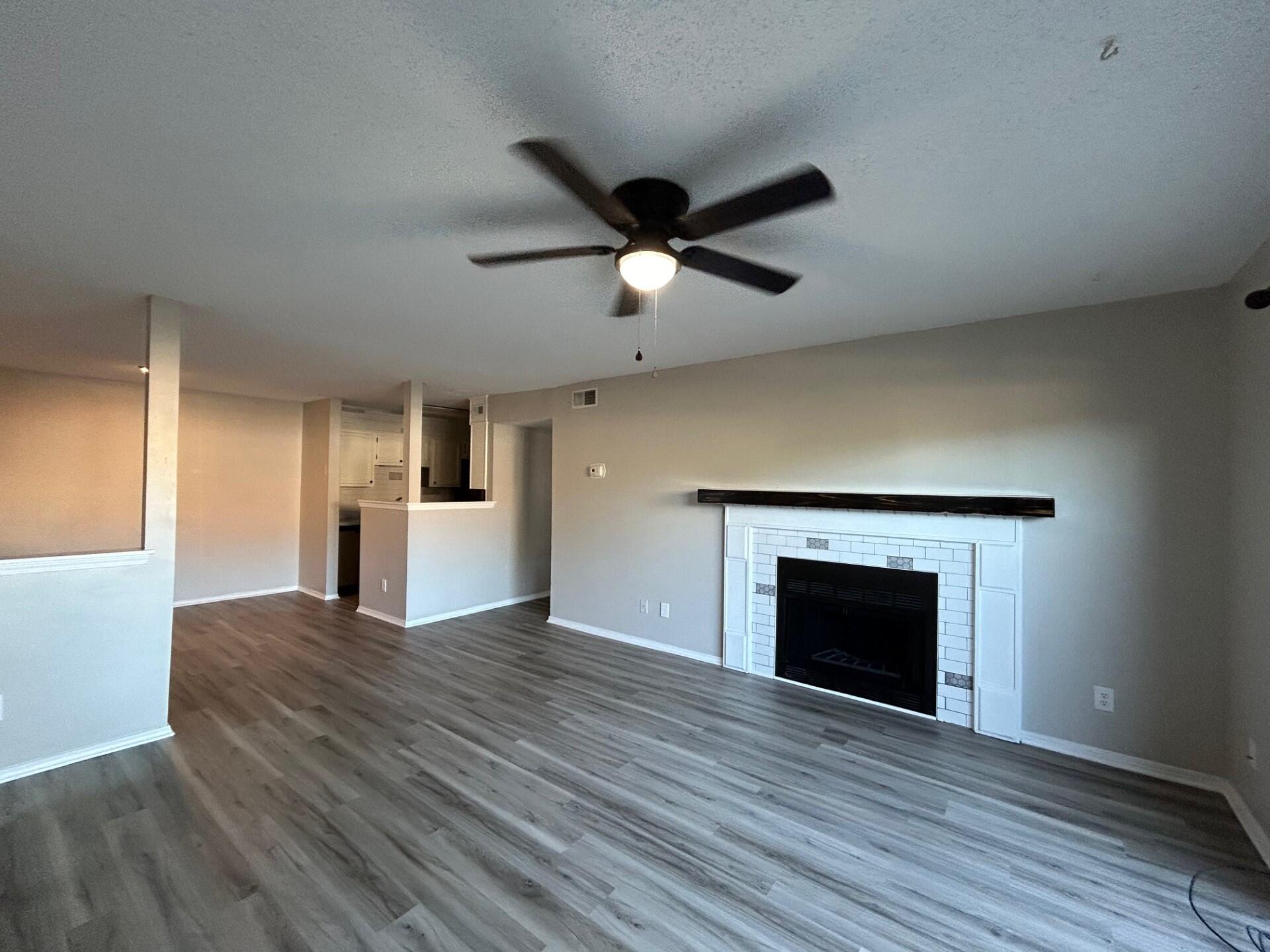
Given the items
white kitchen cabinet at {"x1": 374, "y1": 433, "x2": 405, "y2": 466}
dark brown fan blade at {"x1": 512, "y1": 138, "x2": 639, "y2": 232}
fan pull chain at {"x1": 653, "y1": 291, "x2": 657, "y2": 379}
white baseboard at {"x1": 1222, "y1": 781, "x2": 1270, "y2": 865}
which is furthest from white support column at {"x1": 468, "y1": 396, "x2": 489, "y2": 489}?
white baseboard at {"x1": 1222, "y1": 781, "x2": 1270, "y2": 865}

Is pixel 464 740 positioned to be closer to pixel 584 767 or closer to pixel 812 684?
pixel 584 767

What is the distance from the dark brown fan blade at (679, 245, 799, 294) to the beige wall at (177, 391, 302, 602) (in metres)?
6.56

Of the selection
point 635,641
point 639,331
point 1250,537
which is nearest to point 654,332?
point 639,331

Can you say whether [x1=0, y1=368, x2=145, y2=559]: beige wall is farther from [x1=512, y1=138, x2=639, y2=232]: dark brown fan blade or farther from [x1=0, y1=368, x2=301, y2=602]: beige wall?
[x1=512, y1=138, x2=639, y2=232]: dark brown fan blade

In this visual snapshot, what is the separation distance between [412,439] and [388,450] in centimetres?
210

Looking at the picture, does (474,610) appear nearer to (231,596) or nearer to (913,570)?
(231,596)

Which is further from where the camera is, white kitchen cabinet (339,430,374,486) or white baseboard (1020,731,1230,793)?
white kitchen cabinet (339,430,374,486)

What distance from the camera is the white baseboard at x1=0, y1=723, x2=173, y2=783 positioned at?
2.55 metres

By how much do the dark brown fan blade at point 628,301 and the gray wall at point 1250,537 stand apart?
258 centimetres

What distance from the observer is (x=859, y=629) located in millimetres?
3711

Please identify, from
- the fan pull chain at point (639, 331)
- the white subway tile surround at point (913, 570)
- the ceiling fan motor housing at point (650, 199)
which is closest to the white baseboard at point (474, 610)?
the white subway tile surround at point (913, 570)

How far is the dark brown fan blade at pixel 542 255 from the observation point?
1.71m

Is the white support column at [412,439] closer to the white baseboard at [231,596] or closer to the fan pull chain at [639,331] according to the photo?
the fan pull chain at [639,331]

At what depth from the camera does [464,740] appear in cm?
296
